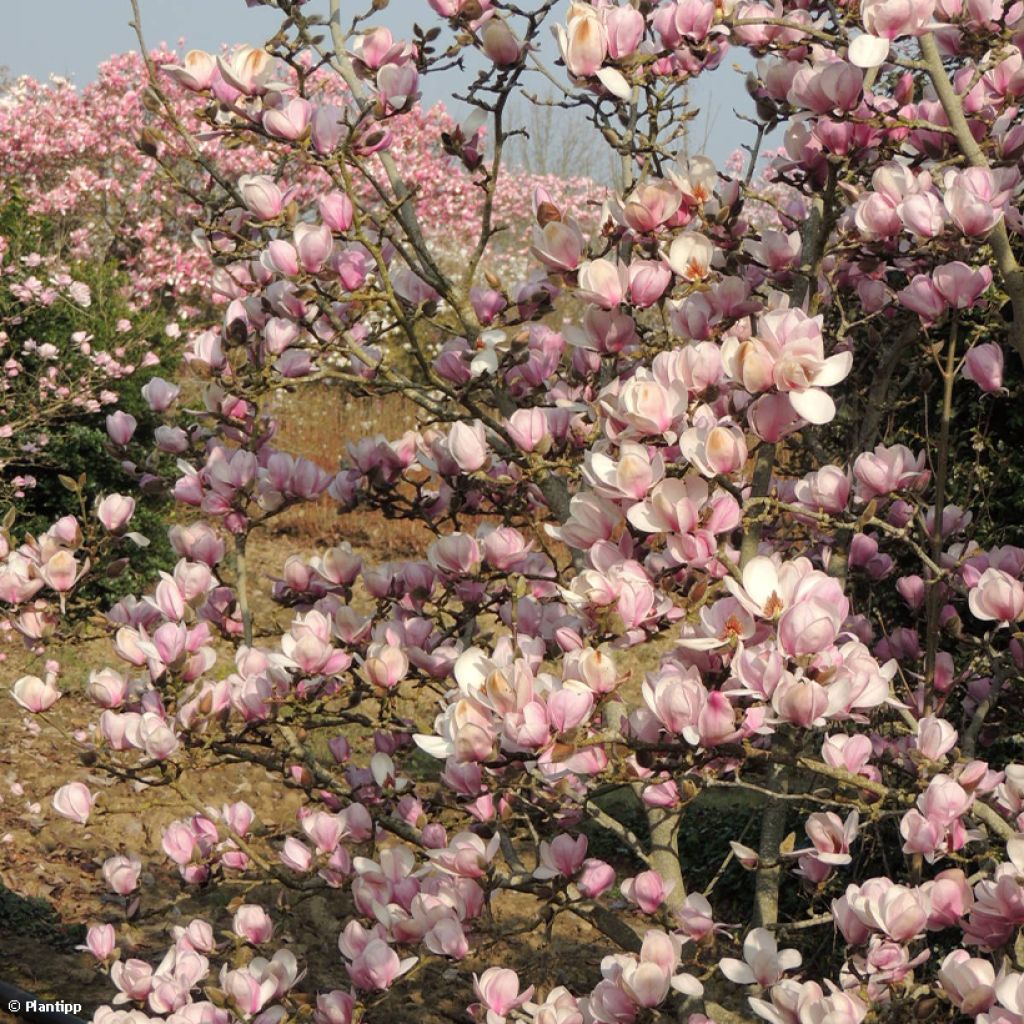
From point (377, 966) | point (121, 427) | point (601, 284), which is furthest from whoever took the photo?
point (121, 427)

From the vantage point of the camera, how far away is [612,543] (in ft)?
6.04

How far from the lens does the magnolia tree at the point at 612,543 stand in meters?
1.70

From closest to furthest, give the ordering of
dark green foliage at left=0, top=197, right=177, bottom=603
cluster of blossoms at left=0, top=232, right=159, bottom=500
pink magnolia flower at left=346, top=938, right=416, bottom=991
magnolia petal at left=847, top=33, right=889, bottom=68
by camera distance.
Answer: magnolia petal at left=847, top=33, right=889, bottom=68, pink magnolia flower at left=346, top=938, right=416, bottom=991, cluster of blossoms at left=0, top=232, right=159, bottom=500, dark green foliage at left=0, top=197, right=177, bottom=603

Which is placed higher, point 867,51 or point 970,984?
point 867,51

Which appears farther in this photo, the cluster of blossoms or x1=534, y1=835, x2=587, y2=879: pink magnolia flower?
the cluster of blossoms

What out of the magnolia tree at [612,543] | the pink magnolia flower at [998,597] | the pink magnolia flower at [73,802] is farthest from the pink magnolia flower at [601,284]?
the pink magnolia flower at [73,802]

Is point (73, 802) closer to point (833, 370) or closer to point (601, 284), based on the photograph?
point (601, 284)

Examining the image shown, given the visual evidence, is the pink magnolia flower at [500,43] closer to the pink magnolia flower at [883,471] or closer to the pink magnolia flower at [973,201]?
the pink magnolia flower at [973,201]

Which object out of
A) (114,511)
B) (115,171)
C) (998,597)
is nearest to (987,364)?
(998,597)

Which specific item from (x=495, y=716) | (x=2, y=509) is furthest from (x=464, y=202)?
(x=495, y=716)

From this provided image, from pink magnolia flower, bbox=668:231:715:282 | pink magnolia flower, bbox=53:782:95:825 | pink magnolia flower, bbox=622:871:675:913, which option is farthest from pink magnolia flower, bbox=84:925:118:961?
pink magnolia flower, bbox=668:231:715:282

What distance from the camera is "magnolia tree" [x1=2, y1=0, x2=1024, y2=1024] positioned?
170 cm

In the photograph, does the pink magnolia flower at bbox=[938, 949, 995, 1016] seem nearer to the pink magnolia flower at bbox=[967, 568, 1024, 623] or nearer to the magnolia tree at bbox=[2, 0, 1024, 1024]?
the magnolia tree at bbox=[2, 0, 1024, 1024]

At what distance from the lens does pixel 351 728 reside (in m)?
6.27
